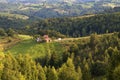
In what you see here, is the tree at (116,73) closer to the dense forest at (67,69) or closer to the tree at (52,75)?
the dense forest at (67,69)

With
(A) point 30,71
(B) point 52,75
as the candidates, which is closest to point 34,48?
(A) point 30,71

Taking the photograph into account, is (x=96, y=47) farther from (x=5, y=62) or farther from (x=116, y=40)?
(x=5, y=62)

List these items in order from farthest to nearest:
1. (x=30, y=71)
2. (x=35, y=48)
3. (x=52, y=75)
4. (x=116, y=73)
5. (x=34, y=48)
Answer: (x=34, y=48), (x=35, y=48), (x=30, y=71), (x=52, y=75), (x=116, y=73)

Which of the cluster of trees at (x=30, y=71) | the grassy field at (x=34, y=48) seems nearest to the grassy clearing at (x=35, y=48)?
the grassy field at (x=34, y=48)

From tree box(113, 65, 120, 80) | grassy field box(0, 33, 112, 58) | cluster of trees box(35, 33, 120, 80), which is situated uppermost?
tree box(113, 65, 120, 80)

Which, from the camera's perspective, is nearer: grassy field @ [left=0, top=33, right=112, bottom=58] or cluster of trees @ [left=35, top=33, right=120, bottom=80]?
A: cluster of trees @ [left=35, top=33, right=120, bottom=80]

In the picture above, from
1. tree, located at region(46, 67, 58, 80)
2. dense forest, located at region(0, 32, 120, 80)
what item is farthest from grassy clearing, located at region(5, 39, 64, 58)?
tree, located at region(46, 67, 58, 80)

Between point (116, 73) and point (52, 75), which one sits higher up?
point (116, 73)

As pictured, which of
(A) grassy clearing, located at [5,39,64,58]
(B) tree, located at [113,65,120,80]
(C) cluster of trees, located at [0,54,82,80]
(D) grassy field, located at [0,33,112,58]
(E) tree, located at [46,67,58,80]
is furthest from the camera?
(D) grassy field, located at [0,33,112,58]

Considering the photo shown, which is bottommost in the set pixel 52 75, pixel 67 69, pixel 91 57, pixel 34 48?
pixel 34 48

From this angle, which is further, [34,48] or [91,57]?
[34,48]

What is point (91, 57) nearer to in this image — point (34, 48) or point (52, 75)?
point (52, 75)

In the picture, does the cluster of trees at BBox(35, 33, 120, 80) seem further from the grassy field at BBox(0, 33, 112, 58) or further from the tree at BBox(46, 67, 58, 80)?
the tree at BBox(46, 67, 58, 80)

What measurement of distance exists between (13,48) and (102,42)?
59.9 metres
